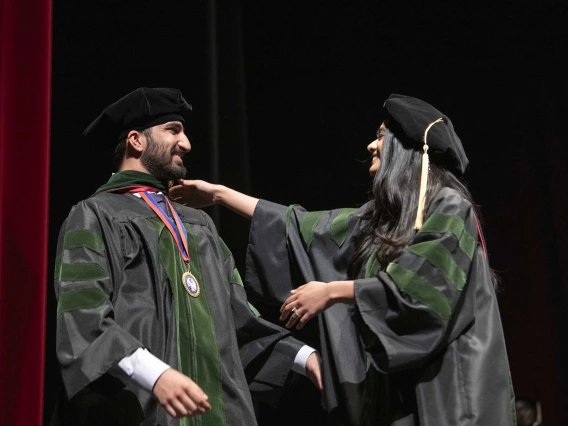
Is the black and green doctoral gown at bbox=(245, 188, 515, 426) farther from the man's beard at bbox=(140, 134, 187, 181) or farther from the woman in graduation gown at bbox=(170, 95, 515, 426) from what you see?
the man's beard at bbox=(140, 134, 187, 181)

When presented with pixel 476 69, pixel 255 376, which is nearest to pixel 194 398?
pixel 255 376

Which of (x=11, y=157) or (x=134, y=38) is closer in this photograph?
(x=11, y=157)

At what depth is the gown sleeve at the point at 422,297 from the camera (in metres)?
2.36

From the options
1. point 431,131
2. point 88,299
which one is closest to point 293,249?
point 431,131

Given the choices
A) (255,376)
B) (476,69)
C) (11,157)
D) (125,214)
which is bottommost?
(255,376)

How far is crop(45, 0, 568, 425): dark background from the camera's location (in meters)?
4.03

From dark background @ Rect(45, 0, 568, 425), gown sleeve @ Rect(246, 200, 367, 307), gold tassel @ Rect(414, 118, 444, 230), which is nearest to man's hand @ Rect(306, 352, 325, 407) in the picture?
gown sleeve @ Rect(246, 200, 367, 307)

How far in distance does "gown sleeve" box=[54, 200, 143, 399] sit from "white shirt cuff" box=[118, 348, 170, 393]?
0.02 m

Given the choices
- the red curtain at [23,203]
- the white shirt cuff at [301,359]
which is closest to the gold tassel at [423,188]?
the white shirt cuff at [301,359]

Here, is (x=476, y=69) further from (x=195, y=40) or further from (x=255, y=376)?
(x=255, y=376)

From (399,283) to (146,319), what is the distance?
27.8 inches

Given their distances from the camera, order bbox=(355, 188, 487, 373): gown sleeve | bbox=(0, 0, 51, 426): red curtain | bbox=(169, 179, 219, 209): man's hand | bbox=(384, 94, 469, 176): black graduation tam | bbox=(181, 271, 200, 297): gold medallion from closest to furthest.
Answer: bbox=(355, 188, 487, 373): gown sleeve, bbox=(181, 271, 200, 297): gold medallion, bbox=(0, 0, 51, 426): red curtain, bbox=(384, 94, 469, 176): black graduation tam, bbox=(169, 179, 219, 209): man's hand

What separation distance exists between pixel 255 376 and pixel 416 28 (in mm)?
2225

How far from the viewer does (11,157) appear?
269 centimetres
